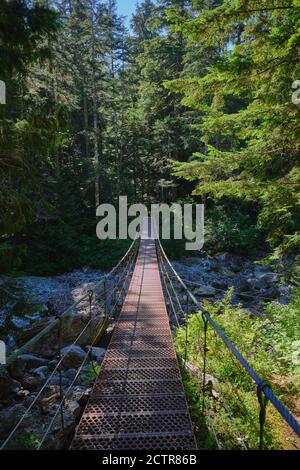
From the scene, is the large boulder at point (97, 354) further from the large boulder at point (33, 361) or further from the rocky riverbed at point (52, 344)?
the large boulder at point (33, 361)

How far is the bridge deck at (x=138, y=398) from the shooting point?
8.66 feet

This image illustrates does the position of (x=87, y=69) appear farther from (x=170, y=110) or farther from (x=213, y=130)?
(x=213, y=130)

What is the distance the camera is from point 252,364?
4.11 metres

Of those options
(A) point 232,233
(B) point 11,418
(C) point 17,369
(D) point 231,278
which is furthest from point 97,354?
(A) point 232,233

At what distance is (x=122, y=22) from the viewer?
21.9 metres

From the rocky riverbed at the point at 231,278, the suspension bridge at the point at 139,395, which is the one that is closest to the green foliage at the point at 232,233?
the rocky riverbed at the point at 231,278

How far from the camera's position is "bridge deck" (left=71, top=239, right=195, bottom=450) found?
8.66 ft

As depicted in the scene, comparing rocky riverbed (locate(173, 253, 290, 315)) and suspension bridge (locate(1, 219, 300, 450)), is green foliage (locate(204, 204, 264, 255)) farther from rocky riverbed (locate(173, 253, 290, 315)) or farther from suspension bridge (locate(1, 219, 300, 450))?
suspension bridge (locate(1, 219, 300, 450))

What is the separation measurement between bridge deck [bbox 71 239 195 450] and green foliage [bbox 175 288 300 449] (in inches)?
16.3

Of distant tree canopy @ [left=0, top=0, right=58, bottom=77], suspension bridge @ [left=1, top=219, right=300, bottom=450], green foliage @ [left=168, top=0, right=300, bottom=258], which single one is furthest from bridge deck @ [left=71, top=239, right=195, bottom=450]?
distant tree canopy @ [left=0, top=0, right=58, bottom=77]

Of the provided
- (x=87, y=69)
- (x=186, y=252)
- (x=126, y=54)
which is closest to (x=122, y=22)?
(x=126, y=54)

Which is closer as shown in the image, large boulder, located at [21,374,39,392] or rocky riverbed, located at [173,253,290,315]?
large boulder, located at [21,374,39,392]

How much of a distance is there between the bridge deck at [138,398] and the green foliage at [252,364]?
414 mm
